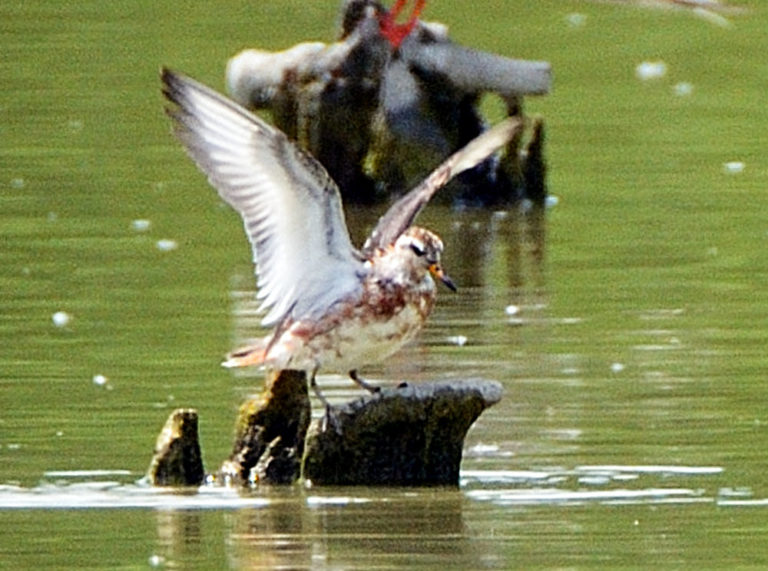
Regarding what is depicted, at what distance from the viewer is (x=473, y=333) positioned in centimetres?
1315

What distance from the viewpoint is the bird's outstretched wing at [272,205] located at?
1012cm

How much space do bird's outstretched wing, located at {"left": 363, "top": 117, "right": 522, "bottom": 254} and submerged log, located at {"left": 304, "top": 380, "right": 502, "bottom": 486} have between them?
0.78m

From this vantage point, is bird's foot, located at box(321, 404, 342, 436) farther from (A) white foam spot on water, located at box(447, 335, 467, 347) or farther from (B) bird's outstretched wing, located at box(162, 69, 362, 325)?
(A) white foam spot on water, located at box(447, 335, 467, 347)

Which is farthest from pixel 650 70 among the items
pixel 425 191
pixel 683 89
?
pixel 425 191

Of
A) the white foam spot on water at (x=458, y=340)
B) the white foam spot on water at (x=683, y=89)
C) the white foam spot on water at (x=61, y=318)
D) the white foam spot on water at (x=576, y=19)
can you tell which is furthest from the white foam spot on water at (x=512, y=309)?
the white foam spot on water at (x=576, y=19)

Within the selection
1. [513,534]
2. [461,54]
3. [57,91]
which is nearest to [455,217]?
[461,54]

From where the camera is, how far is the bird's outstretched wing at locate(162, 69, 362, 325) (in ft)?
33.2

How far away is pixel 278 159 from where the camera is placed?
10094 mm

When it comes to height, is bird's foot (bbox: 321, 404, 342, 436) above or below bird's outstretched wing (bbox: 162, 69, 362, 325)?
below

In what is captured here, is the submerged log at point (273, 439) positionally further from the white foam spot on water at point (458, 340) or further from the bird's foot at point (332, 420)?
the white foam spot on water at point (458, 340)

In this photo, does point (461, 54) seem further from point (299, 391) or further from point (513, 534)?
point (513, 534)

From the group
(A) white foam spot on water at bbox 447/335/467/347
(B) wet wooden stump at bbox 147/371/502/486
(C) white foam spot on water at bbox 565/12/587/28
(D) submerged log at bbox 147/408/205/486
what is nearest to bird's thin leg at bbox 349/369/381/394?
(B) wet wooden stump at bbox 147/371/502/486

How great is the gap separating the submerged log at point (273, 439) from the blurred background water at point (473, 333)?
0.22 meters

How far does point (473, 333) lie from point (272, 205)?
10.0 ft
